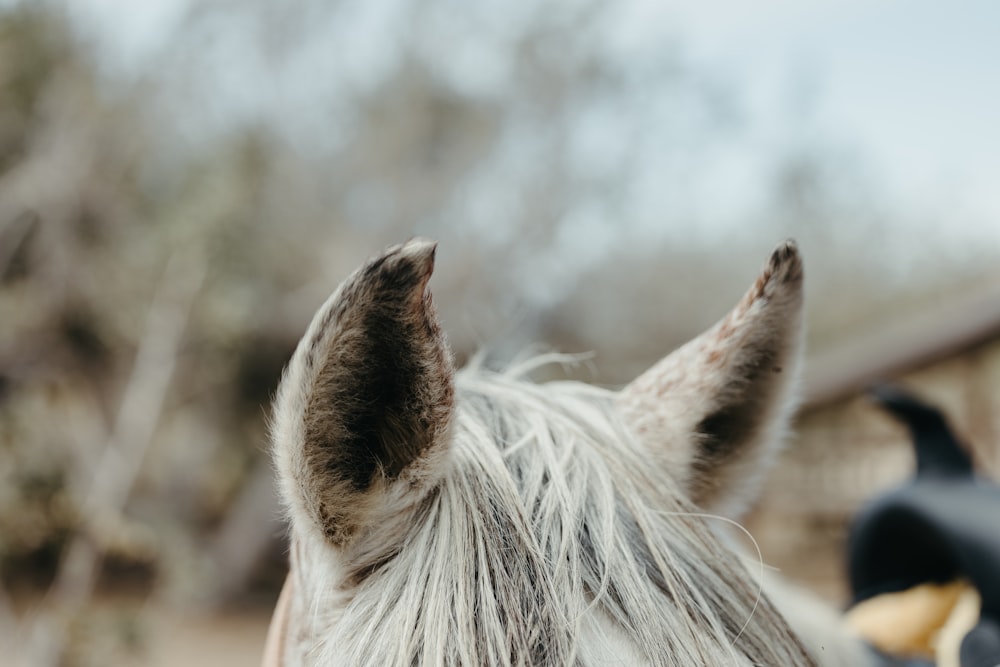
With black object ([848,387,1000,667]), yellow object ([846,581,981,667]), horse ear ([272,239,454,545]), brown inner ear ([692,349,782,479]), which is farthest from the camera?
yellow object ([846,581,981,667])

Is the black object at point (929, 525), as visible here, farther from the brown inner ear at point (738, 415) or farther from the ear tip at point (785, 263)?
the ear tip at point (785, 263)

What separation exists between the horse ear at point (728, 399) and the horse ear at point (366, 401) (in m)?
0.35

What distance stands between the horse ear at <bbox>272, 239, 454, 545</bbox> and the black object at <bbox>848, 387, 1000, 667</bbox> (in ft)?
3.12

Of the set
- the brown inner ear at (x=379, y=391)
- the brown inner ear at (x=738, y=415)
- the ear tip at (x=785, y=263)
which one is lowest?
the brown inner ear at (x=738, y=415)

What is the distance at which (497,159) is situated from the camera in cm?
1466

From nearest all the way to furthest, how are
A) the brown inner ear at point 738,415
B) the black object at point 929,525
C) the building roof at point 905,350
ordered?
the brown inner ear at point 738,415 < the black object at point 929,525 < the building roof at point 905,350

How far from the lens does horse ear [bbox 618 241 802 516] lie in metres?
0.87

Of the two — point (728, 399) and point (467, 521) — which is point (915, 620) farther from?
point (467, 521)

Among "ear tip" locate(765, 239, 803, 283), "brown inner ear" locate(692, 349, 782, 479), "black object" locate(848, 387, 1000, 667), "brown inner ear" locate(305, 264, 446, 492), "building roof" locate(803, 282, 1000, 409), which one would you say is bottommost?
"building roof" locate(803, 282, 1000, 409)

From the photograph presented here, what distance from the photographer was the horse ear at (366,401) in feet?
1.94

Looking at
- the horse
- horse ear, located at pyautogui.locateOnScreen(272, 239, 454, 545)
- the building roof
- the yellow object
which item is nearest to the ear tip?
the horse

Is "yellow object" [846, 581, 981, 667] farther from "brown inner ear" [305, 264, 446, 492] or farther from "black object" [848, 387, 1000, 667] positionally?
"brown inner ear" [305, 264, 446, 492]

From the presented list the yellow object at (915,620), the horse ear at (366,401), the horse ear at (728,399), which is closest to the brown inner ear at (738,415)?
the horse ear at (728,399)

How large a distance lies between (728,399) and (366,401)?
0.46 metres
